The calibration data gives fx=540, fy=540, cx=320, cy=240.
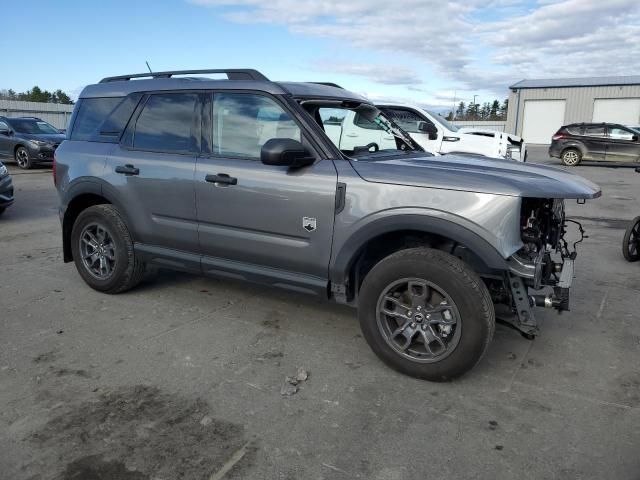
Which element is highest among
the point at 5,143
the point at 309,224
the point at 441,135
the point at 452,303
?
the point at 441,135

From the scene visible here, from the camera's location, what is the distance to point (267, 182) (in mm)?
3900

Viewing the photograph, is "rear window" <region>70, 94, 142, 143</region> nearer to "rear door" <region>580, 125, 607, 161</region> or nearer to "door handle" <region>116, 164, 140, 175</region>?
"door handle" <region>116, 164, 140, 175</region>

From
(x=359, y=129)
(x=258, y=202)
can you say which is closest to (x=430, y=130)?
(x=359, y=129)

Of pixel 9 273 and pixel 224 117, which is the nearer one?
pixel 224 117

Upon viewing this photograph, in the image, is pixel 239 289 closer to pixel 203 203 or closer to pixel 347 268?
pixel 203 203

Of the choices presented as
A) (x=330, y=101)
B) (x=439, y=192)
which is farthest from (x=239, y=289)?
(x=439, y=192)

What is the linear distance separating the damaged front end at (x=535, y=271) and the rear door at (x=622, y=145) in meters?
18.9

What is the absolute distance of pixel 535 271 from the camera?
3252 mm

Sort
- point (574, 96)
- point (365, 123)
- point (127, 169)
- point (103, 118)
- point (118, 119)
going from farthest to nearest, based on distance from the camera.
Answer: point (574, 96)
point (103, 118)
point (118, 119)
point (127, 169)
point (365, 123)

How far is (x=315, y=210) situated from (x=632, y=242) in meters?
4.58

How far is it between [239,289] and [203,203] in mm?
1261

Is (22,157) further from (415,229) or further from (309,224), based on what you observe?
(415,229)

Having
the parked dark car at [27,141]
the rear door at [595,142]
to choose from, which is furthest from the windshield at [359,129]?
the rear door at [595,142]

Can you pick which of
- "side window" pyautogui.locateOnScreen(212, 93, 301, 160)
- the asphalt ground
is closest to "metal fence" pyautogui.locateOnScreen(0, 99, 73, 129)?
the asphalt ground
